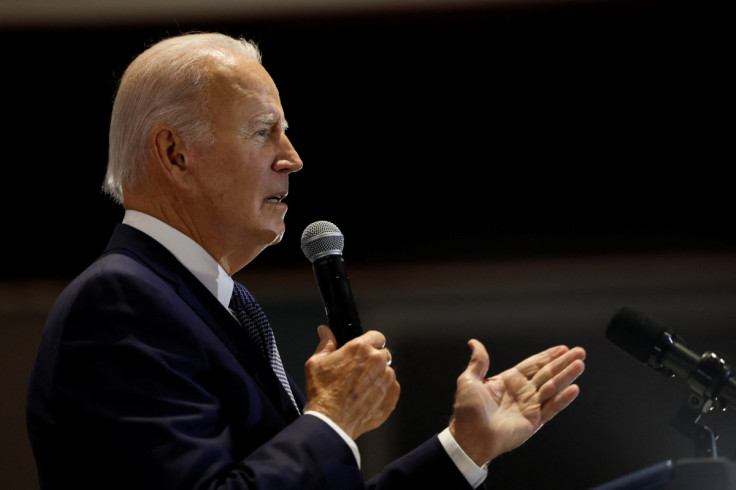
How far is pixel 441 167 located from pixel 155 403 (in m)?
1.66

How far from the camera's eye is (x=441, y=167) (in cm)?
250

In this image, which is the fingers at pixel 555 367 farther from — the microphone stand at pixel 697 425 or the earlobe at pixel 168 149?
the earlobe at pixel 168 149

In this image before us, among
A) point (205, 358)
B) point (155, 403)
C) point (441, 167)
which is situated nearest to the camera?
point (155, 403)

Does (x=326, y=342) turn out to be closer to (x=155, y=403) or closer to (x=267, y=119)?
(x=155, y=403)

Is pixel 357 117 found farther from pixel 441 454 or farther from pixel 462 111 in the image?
pixel 441 454

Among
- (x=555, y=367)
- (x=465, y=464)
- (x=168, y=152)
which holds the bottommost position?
(x=465, y=464)

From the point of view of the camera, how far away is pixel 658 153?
97.3 inches

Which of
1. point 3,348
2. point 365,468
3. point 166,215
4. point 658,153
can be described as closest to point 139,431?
point 166,215

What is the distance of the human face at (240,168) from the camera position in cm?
131

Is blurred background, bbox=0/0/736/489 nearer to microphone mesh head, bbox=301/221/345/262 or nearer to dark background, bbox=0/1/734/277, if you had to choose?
dark background, bbox=0/1/734/277

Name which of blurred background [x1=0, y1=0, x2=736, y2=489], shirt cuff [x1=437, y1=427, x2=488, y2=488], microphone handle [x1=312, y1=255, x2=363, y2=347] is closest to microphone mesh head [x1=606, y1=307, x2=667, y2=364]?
shirt cuff [x1=437, y1=427, x2=488, y2=488]

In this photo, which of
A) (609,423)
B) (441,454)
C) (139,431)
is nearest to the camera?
(139,431)

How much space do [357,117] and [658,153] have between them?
3.34 feet

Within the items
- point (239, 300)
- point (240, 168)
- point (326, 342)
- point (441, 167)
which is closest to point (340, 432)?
point (326, 342)
